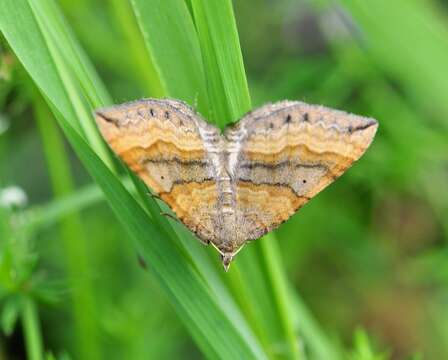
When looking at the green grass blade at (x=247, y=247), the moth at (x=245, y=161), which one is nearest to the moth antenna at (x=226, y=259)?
the moth at (x=245, y=161)

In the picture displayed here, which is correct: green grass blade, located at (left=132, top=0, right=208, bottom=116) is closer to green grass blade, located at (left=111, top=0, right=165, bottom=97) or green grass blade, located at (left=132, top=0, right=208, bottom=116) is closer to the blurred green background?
green grass blade, located at (left=111, top=0, right=165, bottom=97)

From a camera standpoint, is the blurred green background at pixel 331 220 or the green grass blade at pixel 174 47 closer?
the green grass blade at pixel 174 47

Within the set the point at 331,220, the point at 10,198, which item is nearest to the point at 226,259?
the point at 10,198

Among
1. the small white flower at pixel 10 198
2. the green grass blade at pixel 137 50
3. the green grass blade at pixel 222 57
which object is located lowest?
the green grass blade at pixel 222 57

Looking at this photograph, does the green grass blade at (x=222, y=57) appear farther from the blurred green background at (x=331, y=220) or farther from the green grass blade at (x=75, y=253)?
the blurred green background at (x=331, y=220)

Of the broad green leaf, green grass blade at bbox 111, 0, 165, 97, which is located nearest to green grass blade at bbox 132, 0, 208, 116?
the broad green leaf

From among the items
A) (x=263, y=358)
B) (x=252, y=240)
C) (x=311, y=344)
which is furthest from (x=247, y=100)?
(x=311, y=344)
